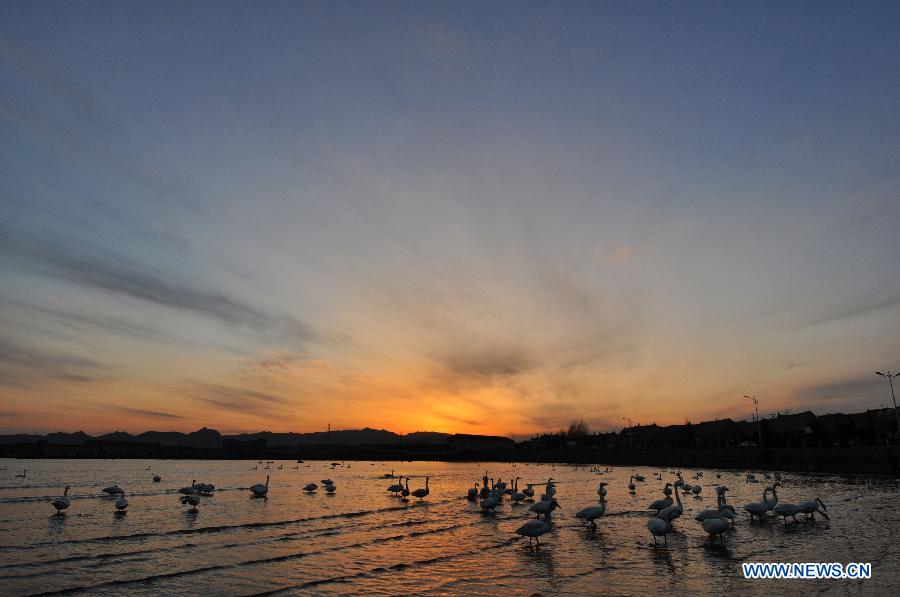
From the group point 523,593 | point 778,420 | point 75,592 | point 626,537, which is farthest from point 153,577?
point 778,420

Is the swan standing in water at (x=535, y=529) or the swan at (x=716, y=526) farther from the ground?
the swan at (x=716, y=526)

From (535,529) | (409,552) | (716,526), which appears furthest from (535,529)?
(716,526)

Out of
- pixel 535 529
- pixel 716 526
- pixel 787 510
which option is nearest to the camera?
pixel 716 526

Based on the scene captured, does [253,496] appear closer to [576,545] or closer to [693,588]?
[576,545]

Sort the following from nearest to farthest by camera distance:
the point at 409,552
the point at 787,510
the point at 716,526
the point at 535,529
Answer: the point at 716,526 → the point at 409,552 → the point at 535,529 → the point at 787,510

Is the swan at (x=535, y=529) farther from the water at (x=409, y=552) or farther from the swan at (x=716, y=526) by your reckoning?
the swan at (x=716, y=526)

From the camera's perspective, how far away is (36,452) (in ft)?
642

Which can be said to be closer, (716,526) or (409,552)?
(716,526)

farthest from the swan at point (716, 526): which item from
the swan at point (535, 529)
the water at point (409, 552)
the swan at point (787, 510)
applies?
the swan at point (787, 510)

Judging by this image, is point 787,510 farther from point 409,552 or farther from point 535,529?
point 409,552

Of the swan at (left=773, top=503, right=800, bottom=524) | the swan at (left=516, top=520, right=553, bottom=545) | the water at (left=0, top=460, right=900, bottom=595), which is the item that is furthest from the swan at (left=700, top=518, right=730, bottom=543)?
the swan at (left=773, top=503, right=800, bottom=524)

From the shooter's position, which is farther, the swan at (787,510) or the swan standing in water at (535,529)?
the swan at (787,510)

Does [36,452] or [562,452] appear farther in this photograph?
[36,452]

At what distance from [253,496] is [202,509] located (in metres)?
9.61
